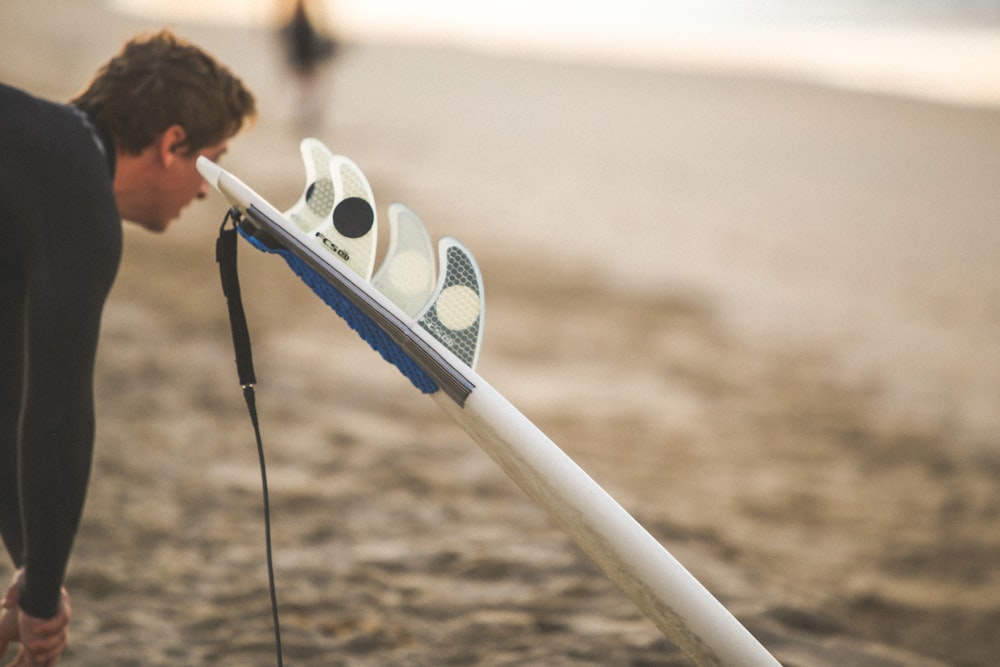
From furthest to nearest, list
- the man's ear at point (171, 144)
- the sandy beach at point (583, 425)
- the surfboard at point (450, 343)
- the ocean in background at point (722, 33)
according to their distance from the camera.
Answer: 1. the ocean in background at point (722, 33)
2. the sandy beach at point (583, 425)
3. the man's ear at point (171, 144)
4. the surfboard at point (450, 343)

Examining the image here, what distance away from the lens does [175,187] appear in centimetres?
169

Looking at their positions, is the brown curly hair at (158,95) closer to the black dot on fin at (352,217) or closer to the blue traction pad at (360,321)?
the blue traction pad at (360,321)

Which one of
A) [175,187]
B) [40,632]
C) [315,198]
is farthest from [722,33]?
[40,632]

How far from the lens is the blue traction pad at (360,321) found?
1438 mm

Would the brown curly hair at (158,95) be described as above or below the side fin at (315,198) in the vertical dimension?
above

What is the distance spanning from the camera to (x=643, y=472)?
383 centimetres

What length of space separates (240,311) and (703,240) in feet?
21.7

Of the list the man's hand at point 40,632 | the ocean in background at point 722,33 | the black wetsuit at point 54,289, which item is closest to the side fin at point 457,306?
the black wetsuit at point 54,289

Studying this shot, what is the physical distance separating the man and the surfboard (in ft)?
0.73

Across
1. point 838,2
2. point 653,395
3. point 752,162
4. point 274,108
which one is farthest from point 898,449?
point 838,2

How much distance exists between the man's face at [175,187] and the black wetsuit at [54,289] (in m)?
0.15

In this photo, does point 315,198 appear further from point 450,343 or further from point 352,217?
point 450,343

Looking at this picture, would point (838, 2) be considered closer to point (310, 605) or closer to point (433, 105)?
point (433, 105)

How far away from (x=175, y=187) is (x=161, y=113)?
159 millimetres
